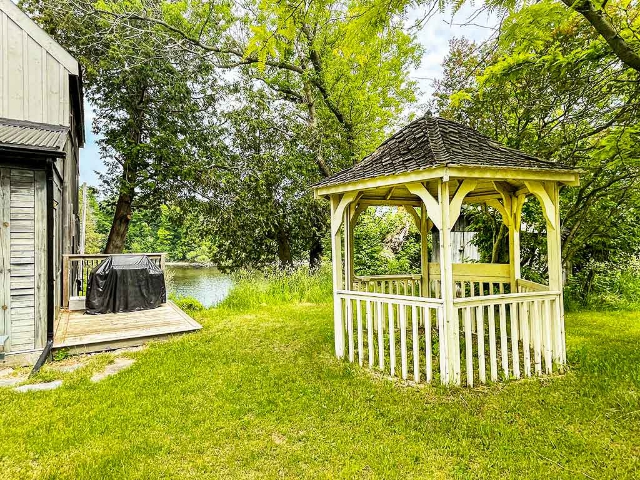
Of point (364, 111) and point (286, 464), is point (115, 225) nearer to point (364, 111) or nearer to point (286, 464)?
point (364, 111)

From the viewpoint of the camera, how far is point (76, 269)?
9578 mm

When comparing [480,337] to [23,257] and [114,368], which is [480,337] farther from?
[23,257]

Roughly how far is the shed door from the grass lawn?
95 centimetres

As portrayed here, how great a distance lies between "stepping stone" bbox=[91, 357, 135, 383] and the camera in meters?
4.40

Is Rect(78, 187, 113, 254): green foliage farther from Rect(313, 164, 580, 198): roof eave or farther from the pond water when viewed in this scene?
Rect(313, 164, 580, 198): roof eave

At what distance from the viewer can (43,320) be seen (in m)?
5.00

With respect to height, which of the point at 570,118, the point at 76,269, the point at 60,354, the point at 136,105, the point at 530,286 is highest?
the point at 136,105

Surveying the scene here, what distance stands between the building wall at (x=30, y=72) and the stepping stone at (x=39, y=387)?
15.9 ft

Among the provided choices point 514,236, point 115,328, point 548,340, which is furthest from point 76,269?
point 548,340

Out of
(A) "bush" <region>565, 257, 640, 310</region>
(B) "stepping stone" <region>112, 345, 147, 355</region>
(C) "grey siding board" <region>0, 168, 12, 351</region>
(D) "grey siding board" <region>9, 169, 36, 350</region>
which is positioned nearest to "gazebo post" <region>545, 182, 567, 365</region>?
(A) "bush" <region>565, 257, 640, 310</region>

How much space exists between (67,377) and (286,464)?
10.5 feet

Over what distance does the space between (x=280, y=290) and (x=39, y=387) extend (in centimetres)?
623

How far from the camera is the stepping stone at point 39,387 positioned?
3966mm

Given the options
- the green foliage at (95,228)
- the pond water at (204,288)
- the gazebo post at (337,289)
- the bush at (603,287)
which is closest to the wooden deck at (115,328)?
the pond water at (204,288)
